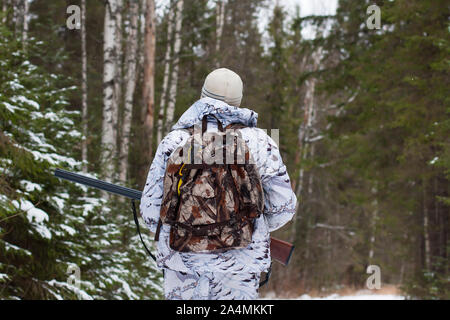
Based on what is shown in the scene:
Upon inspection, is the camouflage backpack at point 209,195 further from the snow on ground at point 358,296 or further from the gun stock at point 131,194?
the snow on ground at point 358,296

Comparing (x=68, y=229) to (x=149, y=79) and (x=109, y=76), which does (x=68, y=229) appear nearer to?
(x=109, y=76)

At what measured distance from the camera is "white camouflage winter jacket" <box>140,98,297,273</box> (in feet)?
8.14

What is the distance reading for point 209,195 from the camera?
2.39 m

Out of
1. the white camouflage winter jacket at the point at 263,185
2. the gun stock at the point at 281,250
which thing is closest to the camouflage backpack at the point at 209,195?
the white camouflage winter jacket at the point at 263,185

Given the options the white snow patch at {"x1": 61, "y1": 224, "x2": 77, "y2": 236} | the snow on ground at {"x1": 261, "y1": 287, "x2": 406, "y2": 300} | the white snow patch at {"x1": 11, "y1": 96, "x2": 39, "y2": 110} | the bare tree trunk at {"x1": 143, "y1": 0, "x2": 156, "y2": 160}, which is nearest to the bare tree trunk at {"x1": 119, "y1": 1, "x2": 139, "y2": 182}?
the bare tree trunk at {"x1": 143, "y1": 0, "x2": 156, "y2": 160}

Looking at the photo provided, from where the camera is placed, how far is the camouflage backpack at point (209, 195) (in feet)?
7.91

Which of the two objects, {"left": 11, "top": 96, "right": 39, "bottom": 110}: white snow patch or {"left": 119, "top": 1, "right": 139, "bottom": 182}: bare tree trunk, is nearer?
{"left": 11, "top": 96, "right": 39, "bottom": 110}: white snow patch

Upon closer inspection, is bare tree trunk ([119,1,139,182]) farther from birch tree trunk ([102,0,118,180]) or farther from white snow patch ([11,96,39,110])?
white snow patch ([11,96,39,110])

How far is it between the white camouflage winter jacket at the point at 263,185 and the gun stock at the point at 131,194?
686 mm

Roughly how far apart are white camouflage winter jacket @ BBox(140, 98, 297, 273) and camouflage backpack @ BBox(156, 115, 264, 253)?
76 mm

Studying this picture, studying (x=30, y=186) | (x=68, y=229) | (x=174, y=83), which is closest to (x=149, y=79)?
(x=174, y=83)

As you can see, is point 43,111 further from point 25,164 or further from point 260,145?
point 260,145

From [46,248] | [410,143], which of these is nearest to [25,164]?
[46,248]

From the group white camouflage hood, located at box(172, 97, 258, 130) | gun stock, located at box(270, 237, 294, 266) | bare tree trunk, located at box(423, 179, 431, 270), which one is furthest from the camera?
bare tree trunk, located at box(423, 179, 431, 270)
